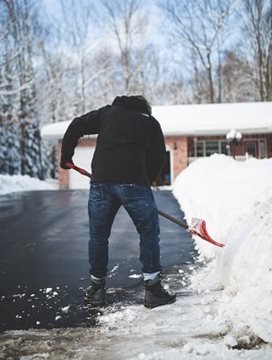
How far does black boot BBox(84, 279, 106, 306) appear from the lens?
3.14 m

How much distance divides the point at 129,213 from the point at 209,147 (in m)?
20.5

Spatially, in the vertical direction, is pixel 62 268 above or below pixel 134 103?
below

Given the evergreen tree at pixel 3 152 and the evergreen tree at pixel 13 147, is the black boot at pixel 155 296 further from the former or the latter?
the evergreen tree at pixel 13 147

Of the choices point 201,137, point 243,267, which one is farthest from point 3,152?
point 243,267

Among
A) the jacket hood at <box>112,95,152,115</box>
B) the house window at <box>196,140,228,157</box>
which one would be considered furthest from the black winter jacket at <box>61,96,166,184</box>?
the house window at <box>196,140,228,157</box>

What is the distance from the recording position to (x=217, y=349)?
2.24m

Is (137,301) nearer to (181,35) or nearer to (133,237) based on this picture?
(133,237)

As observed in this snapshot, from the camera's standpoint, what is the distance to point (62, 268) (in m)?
4.35

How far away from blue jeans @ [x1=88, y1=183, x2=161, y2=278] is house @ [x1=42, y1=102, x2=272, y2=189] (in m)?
17.0

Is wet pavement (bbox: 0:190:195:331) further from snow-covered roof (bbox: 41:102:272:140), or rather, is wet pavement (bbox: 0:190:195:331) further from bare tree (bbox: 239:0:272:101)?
bare tree (bbox: 239:0:272:101)

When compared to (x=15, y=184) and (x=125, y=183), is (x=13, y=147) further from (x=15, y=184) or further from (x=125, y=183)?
(x=125, y=183)

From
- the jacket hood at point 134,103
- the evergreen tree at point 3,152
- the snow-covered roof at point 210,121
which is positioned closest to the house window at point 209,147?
the snow-covered roof at point 210,121

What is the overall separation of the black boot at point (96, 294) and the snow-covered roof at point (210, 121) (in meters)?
18.4

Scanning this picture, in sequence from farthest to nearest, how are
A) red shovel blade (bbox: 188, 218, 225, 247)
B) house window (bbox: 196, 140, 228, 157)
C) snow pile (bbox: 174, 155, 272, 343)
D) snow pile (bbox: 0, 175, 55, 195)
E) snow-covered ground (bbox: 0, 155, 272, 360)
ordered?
house window (bbox: 196, 140, 228, 157) < snow pile (bbox: 0, 175, 55, 195) < red shovel blade (bbox: 188, 218, 225, 247) < snow pile (bbox: 174, 155, 272, 343) < snow-covered ground (bbox: 0, 155, 272, 360)
